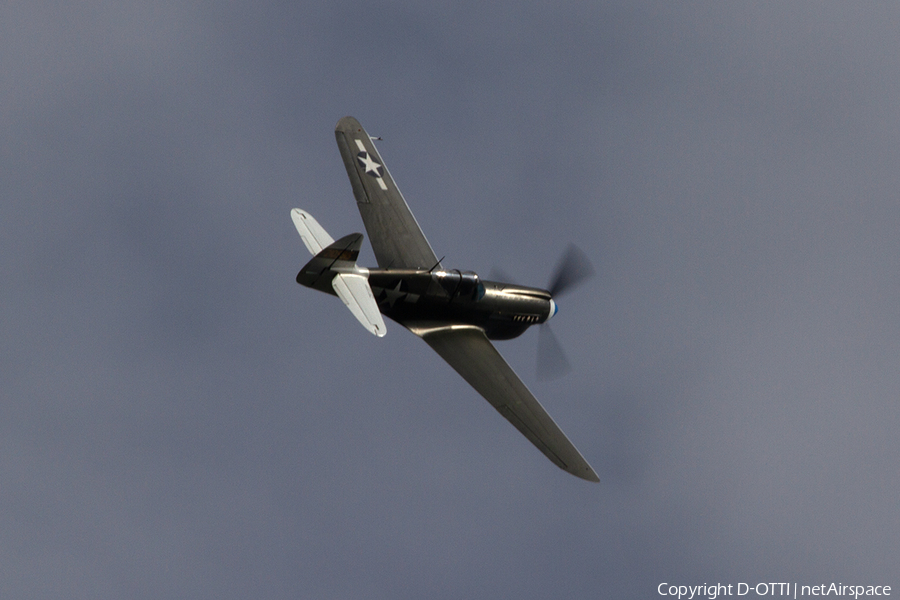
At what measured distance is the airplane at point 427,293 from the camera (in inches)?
1139

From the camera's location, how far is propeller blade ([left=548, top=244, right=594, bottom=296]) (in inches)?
1325

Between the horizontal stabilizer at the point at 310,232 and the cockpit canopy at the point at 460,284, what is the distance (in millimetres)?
3290

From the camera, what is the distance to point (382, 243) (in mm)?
33281

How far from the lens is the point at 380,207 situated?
→ 34344mm

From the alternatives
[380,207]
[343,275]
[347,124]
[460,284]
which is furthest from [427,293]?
[347,124]

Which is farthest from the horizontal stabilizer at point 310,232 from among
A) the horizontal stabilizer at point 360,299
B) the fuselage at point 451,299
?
the horizontal stabilizer at point 360,299

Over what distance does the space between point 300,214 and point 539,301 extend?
308 inches

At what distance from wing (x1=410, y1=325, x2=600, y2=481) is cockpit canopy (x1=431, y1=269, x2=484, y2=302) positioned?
975 mm

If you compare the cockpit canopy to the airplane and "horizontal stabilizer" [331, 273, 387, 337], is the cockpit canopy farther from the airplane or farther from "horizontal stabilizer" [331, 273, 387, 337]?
"horizontal stabilizer" [331, 273, 387, 337]

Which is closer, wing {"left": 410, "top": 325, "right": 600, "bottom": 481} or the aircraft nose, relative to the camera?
wing {"left": 410, "top": 325, "right": 600, "bottom": 481}

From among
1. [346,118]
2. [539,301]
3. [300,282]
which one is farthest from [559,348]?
[346,118]

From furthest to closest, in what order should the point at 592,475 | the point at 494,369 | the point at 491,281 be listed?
the point at 491,281
the point at 494,369
the point at 592,475

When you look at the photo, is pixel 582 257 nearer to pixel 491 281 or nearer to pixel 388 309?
pixel 491 281

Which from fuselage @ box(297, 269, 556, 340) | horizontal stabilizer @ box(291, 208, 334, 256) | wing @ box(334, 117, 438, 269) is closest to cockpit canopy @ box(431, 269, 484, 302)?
fuselage @ box(297, 269, 556, 340)
